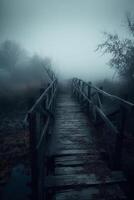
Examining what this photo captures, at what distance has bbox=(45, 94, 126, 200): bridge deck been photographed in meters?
3.36

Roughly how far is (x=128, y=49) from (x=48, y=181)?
14.3 metres

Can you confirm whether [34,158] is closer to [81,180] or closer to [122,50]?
[81,180]

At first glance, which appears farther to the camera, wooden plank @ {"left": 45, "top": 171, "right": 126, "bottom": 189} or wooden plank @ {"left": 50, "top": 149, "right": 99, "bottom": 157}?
wooden plank @ {"left": 50, "top": 149, "right": 99, "bottom": 157}

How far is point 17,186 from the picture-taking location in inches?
240

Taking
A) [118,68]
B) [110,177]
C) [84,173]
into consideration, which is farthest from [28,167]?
[118,68]

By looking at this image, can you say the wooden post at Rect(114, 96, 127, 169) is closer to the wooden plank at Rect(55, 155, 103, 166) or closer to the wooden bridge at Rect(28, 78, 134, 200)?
the wooden bridge at Rect(28, 78, 134, 200)

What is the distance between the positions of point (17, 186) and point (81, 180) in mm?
3400

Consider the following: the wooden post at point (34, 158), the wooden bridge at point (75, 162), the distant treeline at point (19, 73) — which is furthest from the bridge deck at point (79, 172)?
the distant treeline at point (19, 73)

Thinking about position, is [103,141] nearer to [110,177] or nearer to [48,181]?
[110,177]

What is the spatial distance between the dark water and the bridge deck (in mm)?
1954

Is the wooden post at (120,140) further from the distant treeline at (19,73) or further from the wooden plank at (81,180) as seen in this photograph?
the distant treeline at (19,73)

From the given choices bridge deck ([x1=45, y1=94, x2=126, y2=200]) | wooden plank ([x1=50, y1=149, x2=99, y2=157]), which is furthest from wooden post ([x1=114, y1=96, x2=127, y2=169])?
wooden plank ([x1=50, y1=149, x2=99, y2=157])

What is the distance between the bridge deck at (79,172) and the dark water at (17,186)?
1954 millimetres

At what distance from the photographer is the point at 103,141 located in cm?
560
